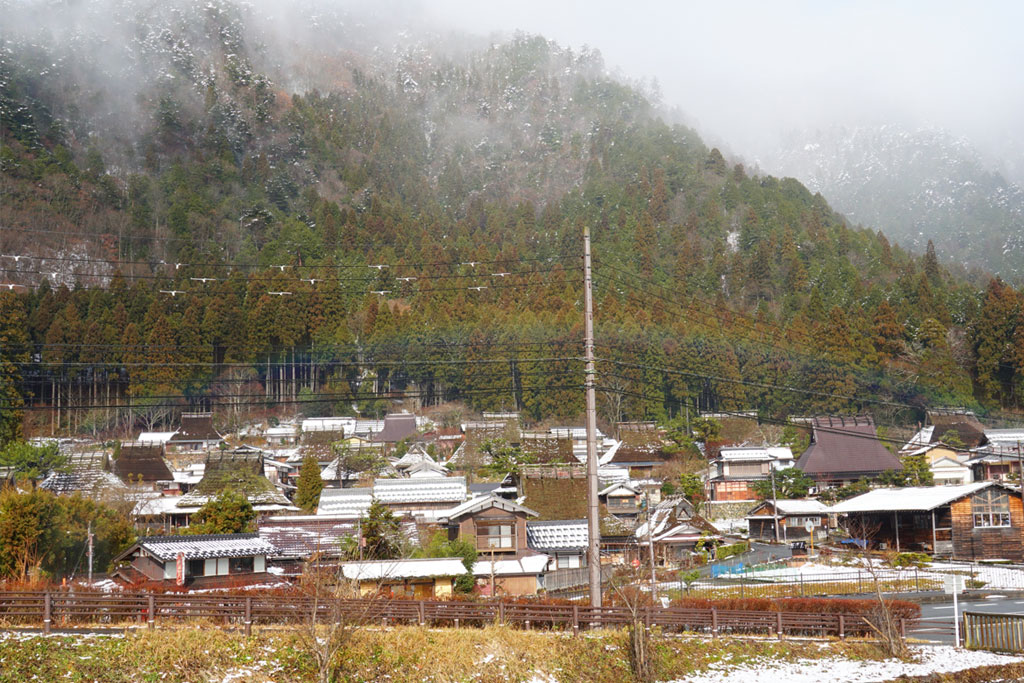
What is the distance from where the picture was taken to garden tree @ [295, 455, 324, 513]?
1564 inches

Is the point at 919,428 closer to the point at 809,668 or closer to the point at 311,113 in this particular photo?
the point at 809,668

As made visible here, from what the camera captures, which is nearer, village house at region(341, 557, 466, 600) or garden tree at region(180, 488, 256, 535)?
village house at region(341, 557, 466, 600)

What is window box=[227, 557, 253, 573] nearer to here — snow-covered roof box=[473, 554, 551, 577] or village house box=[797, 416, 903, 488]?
snow-covered roof box=[473, 554, 551, 577]

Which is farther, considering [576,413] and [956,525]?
[576,413]

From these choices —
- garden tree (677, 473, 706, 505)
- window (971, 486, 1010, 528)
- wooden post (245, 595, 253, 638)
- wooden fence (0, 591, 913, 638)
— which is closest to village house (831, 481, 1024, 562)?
window (971, 486, 1010, 528)

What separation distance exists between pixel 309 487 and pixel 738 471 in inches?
875

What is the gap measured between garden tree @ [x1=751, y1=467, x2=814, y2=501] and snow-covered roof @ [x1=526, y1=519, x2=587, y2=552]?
1617 centimetres

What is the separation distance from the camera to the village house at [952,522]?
32438mm

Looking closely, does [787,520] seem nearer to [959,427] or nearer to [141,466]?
[959,427]

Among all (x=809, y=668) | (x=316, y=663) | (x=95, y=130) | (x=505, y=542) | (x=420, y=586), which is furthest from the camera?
(x=95, y=130)

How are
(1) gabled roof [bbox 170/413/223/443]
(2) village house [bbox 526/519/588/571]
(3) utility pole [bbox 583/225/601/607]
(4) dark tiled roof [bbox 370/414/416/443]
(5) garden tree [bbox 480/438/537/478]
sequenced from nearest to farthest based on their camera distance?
(3) utility pole [bbox 583/225/601/607] < (2) village house [bbox 526/519/588/571] < (5) garden tree [bbox 480/438/537/478] < (1) gabled roof [bbox 170/413/223/443] < (4) dark tiled roof [bbox 370/414/416/443]

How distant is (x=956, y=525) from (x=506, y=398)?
29.7 meters

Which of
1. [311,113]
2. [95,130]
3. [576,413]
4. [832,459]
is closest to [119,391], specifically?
[576,413]

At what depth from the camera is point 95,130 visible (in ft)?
355
